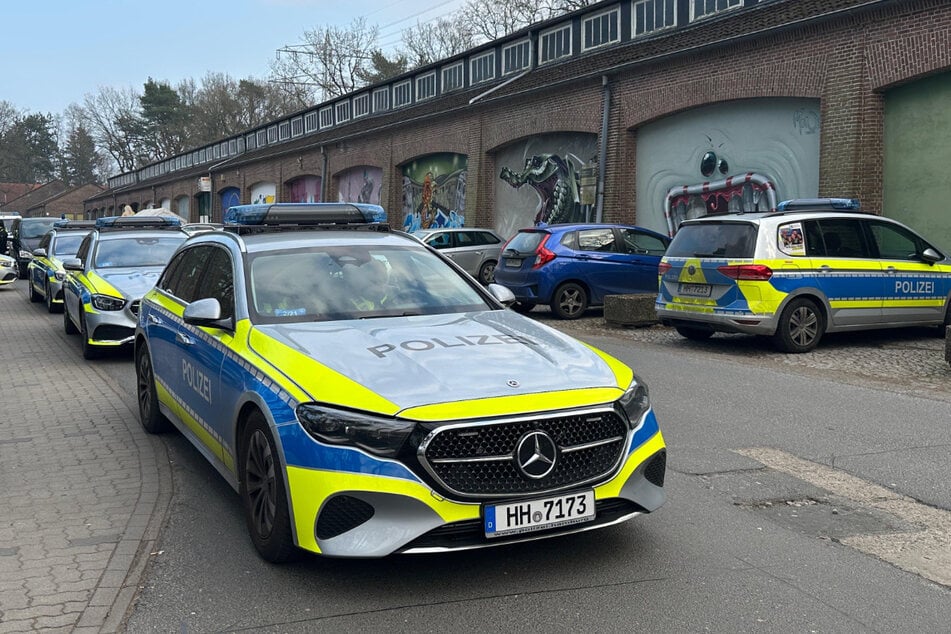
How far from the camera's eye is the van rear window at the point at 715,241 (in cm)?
1110

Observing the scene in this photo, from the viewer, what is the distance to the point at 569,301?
53.0ft

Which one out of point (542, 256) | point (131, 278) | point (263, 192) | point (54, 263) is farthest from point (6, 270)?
point (263, 192)

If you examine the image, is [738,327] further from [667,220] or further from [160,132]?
[160,132]

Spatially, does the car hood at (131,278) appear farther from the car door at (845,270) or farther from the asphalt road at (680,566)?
the car door at (845,270)

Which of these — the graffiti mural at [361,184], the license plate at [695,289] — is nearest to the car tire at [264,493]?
the license plate at [695,289]

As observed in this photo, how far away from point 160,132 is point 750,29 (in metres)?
80.7

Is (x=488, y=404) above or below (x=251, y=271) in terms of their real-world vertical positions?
below

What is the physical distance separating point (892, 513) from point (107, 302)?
8901 millimetres

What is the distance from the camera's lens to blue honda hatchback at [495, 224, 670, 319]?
16000mm

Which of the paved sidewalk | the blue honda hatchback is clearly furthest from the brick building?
the paved sidewalk

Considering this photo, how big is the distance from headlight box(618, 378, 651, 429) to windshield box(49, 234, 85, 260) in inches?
650

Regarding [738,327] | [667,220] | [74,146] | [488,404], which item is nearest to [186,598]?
[488,404]

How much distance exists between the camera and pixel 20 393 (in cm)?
900

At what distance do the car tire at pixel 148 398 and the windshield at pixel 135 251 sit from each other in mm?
5125
